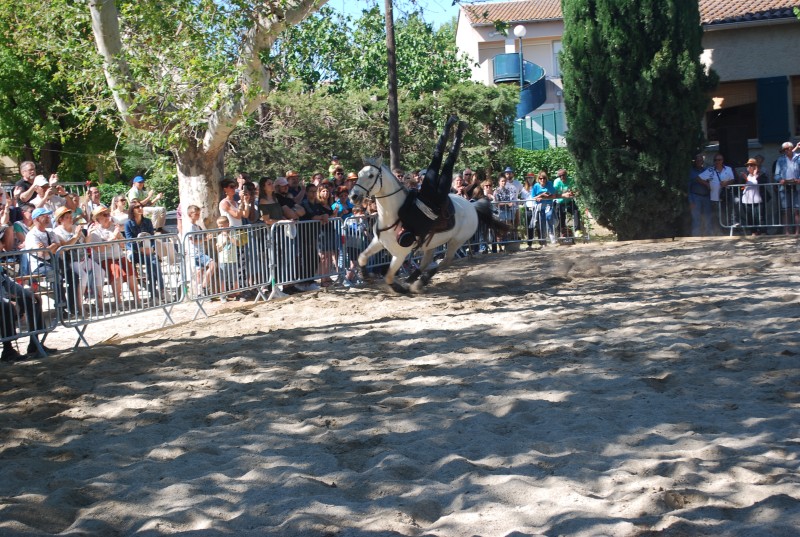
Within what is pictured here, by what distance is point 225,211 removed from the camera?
1274 centimetres

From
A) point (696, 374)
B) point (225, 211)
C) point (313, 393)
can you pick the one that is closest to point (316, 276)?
point (225, 211)

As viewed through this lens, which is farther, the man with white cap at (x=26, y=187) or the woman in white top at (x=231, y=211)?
the man with white cap at (x=26, y=187)

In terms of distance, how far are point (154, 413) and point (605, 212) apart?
546 inches

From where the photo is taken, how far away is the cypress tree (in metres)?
18.4

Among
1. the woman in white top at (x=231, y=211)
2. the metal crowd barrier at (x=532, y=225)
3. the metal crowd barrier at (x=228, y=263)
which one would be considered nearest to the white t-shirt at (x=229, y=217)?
the woman in white top at (x=231, y=211)

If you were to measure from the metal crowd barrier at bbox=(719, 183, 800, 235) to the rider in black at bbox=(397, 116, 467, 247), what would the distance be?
325 inches

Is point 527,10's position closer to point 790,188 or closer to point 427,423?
point 790,188

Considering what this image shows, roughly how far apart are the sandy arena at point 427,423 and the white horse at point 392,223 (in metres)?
1.30

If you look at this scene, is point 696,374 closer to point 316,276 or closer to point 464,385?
point 464,385

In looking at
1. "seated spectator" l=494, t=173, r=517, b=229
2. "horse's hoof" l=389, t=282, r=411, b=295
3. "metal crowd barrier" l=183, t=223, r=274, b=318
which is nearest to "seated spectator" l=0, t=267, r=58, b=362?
"metal crowd barrier" l=183, t=223, r=274, b=318

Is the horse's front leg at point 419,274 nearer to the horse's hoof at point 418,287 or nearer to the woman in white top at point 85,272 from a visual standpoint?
the horse's hoof at point 418,287

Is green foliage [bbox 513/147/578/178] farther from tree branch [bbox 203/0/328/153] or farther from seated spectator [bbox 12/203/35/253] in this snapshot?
seated spectator [bbox 12/203/35/253]

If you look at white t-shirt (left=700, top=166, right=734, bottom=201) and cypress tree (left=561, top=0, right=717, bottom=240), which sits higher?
cypress tree (left=561, top=0, right=717, bottom=240)

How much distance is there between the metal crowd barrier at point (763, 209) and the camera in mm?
17625
